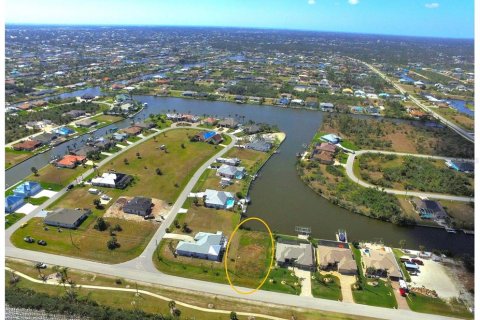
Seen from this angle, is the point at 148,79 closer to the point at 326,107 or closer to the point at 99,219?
the point at 326,107

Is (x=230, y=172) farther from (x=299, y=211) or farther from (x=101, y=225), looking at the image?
(x=101, y=225)

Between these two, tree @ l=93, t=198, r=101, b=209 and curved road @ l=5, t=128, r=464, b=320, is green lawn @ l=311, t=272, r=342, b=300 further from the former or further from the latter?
tree @ l=93, t=198, r=101, b=209

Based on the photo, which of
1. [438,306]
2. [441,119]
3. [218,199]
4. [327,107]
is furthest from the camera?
[327,107]

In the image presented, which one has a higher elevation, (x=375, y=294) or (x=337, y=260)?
(x=337, y=260)

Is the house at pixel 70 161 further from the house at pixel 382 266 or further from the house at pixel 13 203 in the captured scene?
the house at pixel 382 266

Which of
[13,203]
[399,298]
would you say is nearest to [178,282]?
[399,298]

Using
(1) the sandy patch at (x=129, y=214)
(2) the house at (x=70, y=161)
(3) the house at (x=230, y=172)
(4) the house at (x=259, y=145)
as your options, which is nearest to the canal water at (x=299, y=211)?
(4) the house at (x=259, y=145)

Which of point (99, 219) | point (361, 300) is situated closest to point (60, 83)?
point (99, 219)
